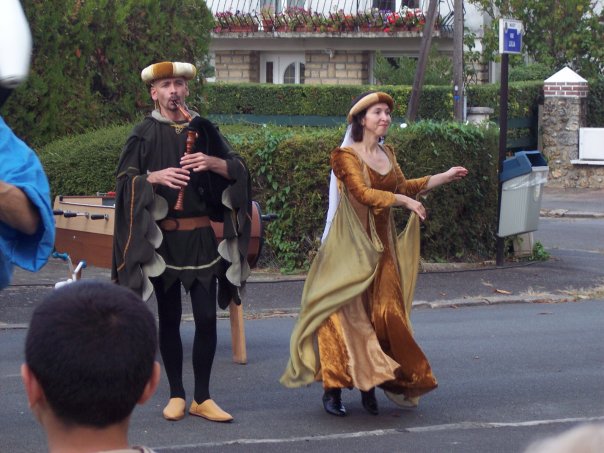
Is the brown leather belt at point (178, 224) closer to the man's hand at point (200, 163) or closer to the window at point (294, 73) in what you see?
the man's hand at point (200, 163)

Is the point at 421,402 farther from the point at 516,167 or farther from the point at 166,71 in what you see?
the point at 516,167

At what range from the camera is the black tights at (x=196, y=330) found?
653 cm

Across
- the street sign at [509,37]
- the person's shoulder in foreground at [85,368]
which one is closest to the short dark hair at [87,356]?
the person's shoulder in foreground at [85,368]

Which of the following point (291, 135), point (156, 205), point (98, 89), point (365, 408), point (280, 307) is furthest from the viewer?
point (98, 89)

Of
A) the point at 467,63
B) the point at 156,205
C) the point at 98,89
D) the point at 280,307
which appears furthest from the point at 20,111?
the point at 467,63

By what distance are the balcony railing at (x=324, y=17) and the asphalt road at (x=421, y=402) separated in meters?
23.4

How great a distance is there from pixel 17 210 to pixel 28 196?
0.05 m

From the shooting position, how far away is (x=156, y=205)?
6457 millimetres

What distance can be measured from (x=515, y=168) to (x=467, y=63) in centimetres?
1895

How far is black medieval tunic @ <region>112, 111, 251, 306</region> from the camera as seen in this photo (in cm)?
641

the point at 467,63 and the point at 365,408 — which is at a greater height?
the point at 467,63

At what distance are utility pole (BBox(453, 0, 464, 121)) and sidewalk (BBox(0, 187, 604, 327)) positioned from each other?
11400mm

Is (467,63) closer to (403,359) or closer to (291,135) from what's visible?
(291,135)

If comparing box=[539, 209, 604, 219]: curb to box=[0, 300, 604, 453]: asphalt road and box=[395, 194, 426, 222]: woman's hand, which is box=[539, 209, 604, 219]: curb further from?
box=[395, 194, 426, 222]: woman's hand
